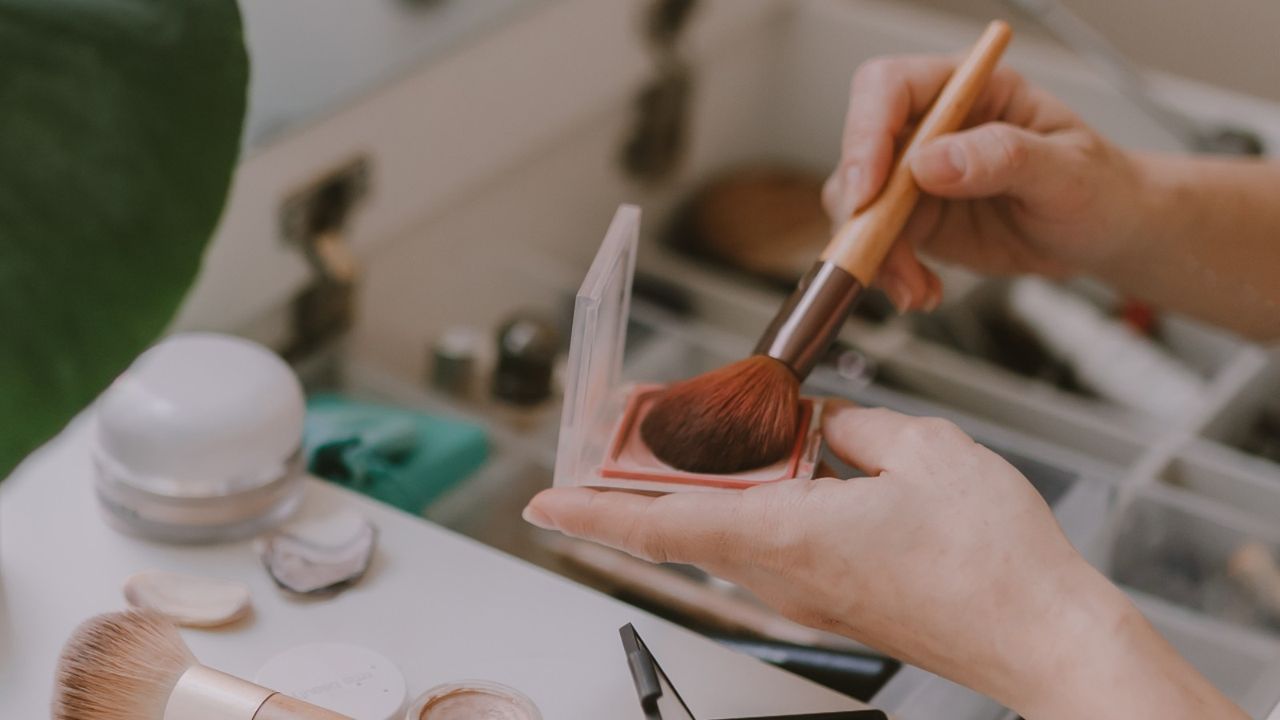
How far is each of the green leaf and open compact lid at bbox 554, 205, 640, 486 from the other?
0.82 ft

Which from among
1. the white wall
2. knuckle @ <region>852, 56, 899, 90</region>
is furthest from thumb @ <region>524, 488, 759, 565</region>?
the white wall

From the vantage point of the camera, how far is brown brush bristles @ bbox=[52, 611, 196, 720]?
504mm

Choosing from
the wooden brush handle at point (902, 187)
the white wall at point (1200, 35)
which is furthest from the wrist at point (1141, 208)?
the white wall at point (1200, 35)

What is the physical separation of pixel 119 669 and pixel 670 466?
0.83ft

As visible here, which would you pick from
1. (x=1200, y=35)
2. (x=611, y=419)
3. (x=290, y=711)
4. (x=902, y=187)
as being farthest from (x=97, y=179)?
(x=1200, y=35)

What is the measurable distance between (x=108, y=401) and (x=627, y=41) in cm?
72

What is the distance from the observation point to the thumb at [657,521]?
0.54m

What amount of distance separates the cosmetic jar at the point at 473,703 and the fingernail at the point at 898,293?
334 millimetres

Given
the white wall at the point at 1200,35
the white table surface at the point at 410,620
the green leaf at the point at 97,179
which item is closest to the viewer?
the green leaf at the point at 97,179

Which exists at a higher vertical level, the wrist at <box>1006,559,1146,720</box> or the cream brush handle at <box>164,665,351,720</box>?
the wrist at <box>1006,559,1146,720</box>

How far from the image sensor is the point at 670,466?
0.61 meters

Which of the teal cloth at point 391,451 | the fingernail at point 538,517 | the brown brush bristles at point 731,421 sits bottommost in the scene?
the teal cloth at point 391,451

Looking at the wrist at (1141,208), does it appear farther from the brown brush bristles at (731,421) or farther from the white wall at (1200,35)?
the white wall at (1200,35)

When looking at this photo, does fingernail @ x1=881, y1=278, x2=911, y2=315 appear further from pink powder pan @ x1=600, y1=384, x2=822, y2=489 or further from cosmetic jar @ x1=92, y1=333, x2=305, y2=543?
cosmetic jar @ x1=92, y1=333, x2=305, y2=543
